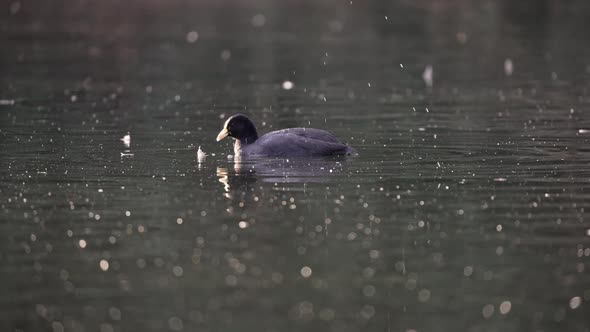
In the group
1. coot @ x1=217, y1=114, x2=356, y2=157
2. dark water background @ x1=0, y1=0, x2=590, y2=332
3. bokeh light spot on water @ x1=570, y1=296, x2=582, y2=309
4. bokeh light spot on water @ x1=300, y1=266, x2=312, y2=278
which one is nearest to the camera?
bokeh light spot on water @ x1=570, y1=296, x2=582, y2=309

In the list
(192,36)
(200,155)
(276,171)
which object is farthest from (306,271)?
(192,36)

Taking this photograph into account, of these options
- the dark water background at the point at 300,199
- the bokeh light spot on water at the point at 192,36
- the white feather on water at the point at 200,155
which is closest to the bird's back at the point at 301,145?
the dark water background at the point at 300,199

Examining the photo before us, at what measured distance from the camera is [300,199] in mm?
15609

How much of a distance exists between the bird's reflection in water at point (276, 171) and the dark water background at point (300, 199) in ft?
0.23

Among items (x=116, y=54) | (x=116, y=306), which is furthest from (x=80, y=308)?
(x=116, y=54)

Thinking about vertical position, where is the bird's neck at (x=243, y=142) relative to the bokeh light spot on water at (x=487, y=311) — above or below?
above

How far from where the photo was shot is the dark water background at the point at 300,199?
36.2 feet

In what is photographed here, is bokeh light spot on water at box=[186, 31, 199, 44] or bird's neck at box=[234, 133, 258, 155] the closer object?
bird's neck at box=[234, 133, 258, 155]

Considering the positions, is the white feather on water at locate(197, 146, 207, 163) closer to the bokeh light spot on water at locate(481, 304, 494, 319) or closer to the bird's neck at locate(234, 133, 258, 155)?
the bird's neck at locate(234, 133, 258, 155)

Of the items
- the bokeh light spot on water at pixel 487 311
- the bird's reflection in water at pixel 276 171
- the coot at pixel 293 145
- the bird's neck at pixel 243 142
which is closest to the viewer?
the bokeh light spot on water at pixel 487 311

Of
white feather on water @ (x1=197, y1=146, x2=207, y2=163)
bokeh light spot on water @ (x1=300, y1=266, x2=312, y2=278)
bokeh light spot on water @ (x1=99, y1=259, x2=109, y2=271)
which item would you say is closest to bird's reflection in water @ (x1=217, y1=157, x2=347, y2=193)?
white feather on water @ (x1=197, y1=146, x2=207, y2=163)

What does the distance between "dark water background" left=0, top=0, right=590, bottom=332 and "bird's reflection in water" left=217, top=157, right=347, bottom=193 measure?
0.07 metres

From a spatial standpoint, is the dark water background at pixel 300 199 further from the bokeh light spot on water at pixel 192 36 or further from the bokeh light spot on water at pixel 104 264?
the bokeh light spot on water at pixel 192 36

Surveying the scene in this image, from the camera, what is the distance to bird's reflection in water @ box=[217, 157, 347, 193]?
17109 mm
